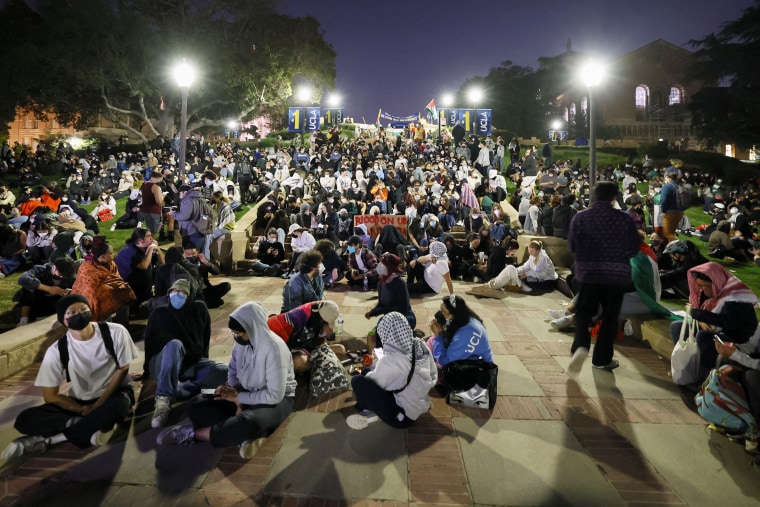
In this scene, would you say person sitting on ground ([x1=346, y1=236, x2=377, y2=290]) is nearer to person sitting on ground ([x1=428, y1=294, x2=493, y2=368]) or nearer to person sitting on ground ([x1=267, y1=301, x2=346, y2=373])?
person sitting on ground ([x1=267, y1=301, x2=346, y2=373])

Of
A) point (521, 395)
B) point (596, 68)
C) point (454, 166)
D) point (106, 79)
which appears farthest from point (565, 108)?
point (521, 395)

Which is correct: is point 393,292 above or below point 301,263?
below

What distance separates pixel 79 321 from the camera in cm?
436

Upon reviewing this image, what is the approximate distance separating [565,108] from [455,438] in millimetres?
53312

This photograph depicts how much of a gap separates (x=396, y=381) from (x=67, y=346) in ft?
9.86

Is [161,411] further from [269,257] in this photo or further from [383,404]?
[269,257]

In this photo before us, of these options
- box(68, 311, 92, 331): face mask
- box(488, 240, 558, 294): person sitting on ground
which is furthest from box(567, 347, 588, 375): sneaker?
box(488, 240, 558, 294): person sitting on ground

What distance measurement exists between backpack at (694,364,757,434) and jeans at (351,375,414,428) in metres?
2.66

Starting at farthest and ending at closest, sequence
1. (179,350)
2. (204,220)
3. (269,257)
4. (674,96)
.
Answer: (674,96) → (269,257) → (204,220) → (179,350)

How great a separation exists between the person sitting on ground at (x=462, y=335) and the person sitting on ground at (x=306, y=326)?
1363 mm

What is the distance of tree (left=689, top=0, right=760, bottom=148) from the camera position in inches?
1111

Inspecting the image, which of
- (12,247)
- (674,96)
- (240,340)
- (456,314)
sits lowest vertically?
(456,314)

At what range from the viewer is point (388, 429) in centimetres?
453

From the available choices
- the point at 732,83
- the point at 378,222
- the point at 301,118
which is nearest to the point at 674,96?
the point at 732,83
